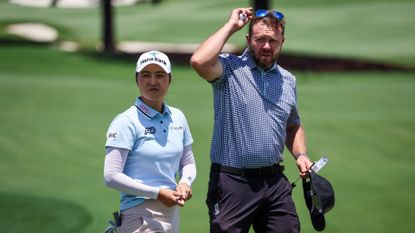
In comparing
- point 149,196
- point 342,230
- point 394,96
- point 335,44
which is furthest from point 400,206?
point 335,44

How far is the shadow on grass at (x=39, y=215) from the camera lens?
8875 mm

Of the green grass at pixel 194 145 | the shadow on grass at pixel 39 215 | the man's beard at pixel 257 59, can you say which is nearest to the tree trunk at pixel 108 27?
the green grass at pixel 194 145

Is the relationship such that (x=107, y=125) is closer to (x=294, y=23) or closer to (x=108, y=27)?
(x=108, y=27)

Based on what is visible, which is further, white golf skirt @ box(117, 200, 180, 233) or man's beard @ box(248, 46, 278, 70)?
man's beard @ box(248, 46, 278, 70)

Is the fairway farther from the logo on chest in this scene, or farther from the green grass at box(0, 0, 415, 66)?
the logo on chest

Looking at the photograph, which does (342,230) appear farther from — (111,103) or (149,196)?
(111,103)

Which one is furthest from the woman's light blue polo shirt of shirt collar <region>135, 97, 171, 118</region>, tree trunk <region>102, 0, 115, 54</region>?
tree trunk <region>102, 0, 115, 54</region>

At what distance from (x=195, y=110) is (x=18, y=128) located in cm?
294

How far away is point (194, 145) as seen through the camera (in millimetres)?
12023

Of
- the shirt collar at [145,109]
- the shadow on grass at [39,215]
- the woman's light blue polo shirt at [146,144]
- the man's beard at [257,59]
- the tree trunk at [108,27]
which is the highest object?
the tree trunk at [108,27]

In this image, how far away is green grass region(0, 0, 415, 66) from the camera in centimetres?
2908

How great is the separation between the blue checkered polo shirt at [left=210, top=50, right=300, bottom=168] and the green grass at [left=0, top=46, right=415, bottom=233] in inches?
145

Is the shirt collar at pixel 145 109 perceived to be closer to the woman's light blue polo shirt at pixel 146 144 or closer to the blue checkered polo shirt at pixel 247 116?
the woman's light blue polo shirt at pixel 146 144

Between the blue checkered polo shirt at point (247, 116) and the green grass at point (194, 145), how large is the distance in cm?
368
